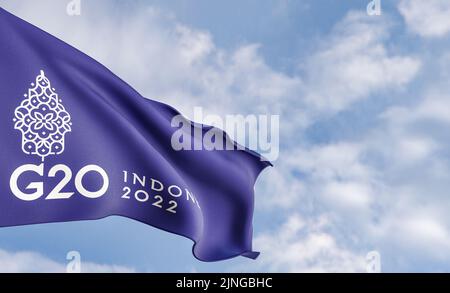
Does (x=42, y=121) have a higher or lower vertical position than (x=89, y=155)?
higher

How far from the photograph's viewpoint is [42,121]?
13711 millimetres

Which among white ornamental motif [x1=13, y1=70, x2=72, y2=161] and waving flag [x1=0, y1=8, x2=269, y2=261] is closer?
waving flag [x1=0, y1=8, x2=269, y2=261]

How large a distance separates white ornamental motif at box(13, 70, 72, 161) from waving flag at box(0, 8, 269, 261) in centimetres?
1

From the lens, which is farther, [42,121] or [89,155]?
[42,121]

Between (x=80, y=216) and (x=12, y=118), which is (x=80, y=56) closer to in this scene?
(x=12, y=118)

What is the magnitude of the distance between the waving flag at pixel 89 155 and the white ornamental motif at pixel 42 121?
0.01 m

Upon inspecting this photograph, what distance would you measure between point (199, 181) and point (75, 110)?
2353 millimetres

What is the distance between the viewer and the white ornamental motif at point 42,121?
13477mm

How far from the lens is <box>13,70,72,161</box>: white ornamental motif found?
13477 millimetres

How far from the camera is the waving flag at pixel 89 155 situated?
1318 cm

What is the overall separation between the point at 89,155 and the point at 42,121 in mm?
894

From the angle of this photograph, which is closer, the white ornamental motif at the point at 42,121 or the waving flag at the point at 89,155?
the waving flag at the point at 89,155
